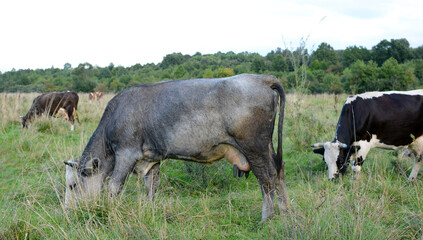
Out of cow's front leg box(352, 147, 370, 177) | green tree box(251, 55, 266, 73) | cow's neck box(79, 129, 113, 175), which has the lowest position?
cow's front leg box(352, 147, 370, 177)

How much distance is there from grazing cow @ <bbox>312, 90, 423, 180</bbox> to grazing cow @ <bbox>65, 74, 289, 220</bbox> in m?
2.35

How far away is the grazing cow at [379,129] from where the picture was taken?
6.31 meters

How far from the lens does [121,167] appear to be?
15.0 feet

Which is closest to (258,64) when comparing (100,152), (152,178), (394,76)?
(394,76)

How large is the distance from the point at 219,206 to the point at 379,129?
346 centimetres

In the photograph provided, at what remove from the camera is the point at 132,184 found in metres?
5.93

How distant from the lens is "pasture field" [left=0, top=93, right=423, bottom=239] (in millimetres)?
3318

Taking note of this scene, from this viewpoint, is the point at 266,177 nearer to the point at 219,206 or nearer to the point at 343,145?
the point at 219,206

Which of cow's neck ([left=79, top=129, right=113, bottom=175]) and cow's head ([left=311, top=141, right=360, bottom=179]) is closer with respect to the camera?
cow's neck ([left=79, top=129, right=113, bottom=175])

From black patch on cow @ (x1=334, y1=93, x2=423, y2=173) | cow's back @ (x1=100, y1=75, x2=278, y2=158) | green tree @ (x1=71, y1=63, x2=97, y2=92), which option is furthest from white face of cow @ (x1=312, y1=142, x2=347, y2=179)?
green tree @ (x1=71, y1=63, x2=97, y2=92)

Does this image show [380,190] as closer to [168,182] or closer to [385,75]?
[168,182]

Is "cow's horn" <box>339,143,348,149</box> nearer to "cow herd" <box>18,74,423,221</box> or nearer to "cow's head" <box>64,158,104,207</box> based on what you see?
"cow herd" <box>18,74,423,221</box>

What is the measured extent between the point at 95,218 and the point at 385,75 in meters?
37.5

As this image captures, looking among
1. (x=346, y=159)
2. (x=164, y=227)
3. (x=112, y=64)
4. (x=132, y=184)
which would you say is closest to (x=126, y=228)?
(x=164, y=227)
